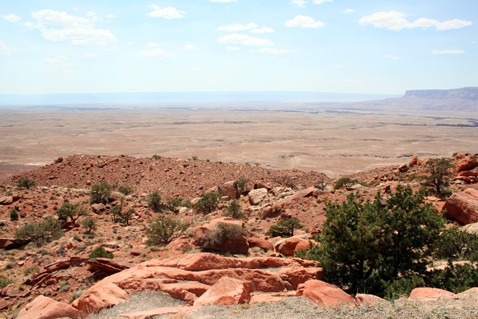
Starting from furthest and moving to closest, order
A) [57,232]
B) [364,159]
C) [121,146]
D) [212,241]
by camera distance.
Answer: [121,146]
[364,159]
[57,232]
[212,241]

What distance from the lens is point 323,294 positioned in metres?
9.18

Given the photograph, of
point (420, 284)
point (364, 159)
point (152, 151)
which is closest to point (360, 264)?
point (420, 284)

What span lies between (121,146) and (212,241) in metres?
77.6

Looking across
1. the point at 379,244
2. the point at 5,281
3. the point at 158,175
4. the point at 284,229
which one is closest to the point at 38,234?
the point at 5,281

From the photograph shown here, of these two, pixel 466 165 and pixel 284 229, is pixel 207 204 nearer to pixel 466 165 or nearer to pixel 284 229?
pixel 284 229

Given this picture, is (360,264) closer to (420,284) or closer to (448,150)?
(420,284)

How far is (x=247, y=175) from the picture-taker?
36.7 metres

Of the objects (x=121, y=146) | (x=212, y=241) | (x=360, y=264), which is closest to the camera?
(x=360, y=264)

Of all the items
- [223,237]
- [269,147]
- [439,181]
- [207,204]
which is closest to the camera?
[223,237]

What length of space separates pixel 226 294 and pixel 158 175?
29267 millimetres

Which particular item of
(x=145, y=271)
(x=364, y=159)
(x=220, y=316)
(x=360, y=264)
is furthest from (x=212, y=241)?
(x=364, y=159)

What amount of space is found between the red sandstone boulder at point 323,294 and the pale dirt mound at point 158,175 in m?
23.2

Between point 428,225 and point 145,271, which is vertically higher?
point 428,225

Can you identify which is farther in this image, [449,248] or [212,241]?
[212,241]
